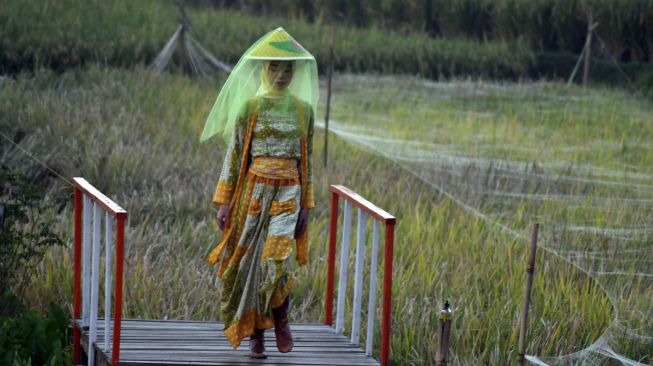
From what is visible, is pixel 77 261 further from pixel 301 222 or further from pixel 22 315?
pixel 301 222

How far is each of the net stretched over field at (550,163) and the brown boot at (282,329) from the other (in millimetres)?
1174

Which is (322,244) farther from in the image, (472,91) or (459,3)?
(459,3)

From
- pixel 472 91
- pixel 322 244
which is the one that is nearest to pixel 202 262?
pixel 322 244

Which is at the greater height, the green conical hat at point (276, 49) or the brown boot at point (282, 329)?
the green conical hat at point (276, 49)

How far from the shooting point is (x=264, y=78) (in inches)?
211

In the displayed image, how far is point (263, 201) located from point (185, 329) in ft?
2.74

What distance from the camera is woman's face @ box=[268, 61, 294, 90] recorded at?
5305 mm

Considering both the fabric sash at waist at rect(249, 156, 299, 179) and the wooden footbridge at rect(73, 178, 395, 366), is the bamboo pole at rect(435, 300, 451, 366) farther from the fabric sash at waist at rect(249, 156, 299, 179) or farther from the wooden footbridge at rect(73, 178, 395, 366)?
the fabric sash at waist at rect(249, 156, 299, 179)

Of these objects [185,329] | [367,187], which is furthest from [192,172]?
[185,329]

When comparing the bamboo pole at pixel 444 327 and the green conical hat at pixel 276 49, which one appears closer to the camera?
the bamboo pole at pixel 444 327

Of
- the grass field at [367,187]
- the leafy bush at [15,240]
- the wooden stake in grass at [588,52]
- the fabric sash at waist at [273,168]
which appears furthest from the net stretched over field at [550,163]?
the leafy bush at [15,240]

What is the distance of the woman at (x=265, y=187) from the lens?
5262 millimetres

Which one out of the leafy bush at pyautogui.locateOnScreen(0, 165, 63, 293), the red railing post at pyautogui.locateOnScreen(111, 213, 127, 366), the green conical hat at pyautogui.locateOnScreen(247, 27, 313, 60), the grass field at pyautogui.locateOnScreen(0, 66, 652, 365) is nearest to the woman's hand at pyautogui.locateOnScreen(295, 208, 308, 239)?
the green conical hat at pyautogui.locateOnScreen(247, 27, 313, 60)

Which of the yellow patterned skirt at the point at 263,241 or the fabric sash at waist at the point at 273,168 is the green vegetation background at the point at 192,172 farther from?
the fabric sash at waist at the point at 273,168
